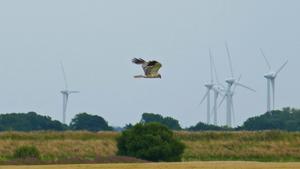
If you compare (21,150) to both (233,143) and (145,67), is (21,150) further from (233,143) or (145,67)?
(145,67)

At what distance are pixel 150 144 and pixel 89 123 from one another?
72515 mm

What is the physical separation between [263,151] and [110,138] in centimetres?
1168

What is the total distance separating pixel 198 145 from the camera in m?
91.8

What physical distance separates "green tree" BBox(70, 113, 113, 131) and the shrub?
226ft

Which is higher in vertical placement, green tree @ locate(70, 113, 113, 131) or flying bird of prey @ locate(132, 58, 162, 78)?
green tree @ locate(70, 113, 113, 131)

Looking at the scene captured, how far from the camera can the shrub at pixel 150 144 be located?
241 feet

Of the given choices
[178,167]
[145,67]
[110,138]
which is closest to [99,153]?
[110,138]

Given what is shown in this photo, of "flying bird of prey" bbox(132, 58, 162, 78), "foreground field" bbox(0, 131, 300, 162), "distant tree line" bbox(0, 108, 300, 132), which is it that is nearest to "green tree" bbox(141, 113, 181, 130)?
"distant tree line" bbox(0, 108, 300, 132)

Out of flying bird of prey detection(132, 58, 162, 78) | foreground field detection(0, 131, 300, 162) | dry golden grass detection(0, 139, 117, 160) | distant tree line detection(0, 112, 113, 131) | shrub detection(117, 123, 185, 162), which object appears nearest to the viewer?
flying bird of prey detection(132, 58, 162, 78)

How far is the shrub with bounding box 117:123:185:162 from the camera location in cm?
7344

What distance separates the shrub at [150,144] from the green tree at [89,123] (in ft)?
226

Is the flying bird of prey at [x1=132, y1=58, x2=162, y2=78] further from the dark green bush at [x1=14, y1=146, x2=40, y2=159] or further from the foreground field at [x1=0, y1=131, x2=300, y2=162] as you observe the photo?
the foreground field at [x1=0, y1=131, x2=300, y2=162]

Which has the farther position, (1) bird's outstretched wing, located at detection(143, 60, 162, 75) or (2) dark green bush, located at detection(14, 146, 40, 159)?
(2) dark green bush, located at detection(14, 146, 40, 159)

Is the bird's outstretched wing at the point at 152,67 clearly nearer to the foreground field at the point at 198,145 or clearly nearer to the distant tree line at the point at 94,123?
the foreground field at the point at 198,145
